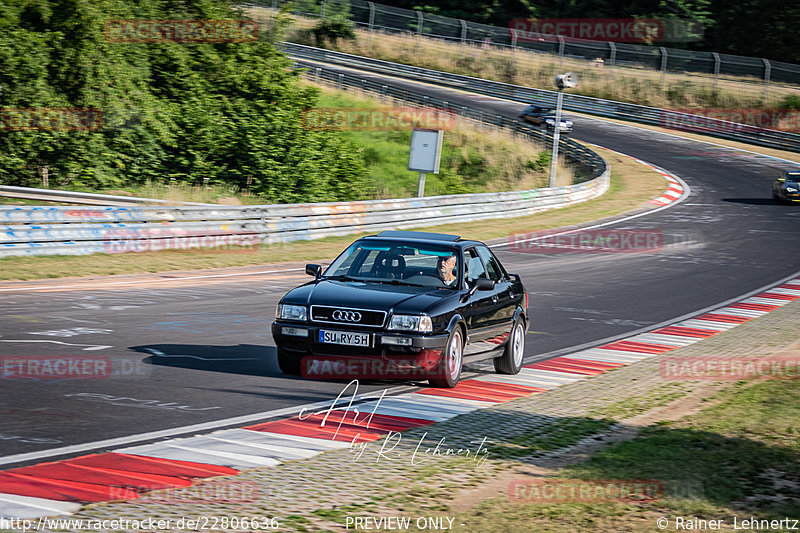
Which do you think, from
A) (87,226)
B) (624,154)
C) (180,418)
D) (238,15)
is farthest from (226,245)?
(624,154)

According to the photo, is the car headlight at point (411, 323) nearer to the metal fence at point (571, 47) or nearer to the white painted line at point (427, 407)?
the white painted line at point (427, 407)

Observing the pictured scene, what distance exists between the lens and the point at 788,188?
37188mm

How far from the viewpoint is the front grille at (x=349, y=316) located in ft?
29.2

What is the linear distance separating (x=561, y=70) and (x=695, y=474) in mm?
64791

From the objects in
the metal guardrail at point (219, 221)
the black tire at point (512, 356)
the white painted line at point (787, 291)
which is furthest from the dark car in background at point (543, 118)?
the black tire at point (512, 356)

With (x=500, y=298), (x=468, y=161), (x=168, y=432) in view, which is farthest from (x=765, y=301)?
(x=468, y=161)

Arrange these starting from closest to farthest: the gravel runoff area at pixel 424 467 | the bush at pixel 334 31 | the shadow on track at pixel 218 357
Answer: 1. the gravel runoff area at pixel 424 467
2. the shadow on track at pixel 218 357
3. the bush at pixel 334 31

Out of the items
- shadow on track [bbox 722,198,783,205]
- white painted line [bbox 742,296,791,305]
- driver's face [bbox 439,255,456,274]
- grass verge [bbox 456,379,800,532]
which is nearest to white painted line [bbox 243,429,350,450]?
grass verge [bbox 456,379,800,532]

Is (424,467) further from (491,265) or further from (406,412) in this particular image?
(491,265)

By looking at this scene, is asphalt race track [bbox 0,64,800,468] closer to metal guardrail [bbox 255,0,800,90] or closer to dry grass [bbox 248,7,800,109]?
metal guardrail [bbox 255,0,800,90]

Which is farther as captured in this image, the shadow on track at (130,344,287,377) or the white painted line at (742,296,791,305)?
the white painted line at (742,296,791,305)

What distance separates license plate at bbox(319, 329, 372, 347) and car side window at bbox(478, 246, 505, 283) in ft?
7.67

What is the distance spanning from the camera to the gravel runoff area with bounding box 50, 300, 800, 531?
16.8 ft

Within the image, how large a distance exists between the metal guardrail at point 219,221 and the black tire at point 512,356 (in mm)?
10760
